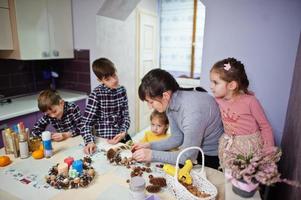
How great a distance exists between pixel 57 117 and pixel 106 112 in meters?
0.36

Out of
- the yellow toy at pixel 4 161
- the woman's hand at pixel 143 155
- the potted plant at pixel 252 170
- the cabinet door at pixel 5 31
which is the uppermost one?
the cabinet door at pixel 5 31

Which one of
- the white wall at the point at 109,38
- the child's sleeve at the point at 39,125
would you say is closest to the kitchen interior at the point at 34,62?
the white wall at the point at 109,38

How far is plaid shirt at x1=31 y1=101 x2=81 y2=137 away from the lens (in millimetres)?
1634

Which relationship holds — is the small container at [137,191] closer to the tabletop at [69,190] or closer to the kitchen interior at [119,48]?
the tabletop at [69,190]

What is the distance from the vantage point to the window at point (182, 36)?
3701mm

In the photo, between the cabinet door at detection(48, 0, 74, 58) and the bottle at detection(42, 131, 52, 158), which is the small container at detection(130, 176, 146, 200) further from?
the cabinet door at detection(48, 0, 74, 58)

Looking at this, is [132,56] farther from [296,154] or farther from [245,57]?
[296,154]

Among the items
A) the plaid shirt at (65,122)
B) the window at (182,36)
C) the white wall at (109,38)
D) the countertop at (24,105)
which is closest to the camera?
the plaid shirt at (65,122)

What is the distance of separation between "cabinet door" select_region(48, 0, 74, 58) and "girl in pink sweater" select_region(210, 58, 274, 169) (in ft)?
6.19

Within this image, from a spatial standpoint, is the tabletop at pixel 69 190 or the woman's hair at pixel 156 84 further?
the woman's hair at pixel 156 84

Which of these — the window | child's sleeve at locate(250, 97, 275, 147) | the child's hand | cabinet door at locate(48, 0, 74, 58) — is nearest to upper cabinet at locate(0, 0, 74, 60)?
cabinet door at locate(48, 0, 74, 58)

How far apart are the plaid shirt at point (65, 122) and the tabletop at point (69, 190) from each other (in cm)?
31

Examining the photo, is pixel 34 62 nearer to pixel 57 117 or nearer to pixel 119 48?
pixel 119 48

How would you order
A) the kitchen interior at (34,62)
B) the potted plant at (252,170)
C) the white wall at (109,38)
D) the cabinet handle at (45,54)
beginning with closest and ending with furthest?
the potted plant at (252,170)
the kitchen interior at (34,62)
the cabinet handle at (45,54)
the white wall at (109,38)
